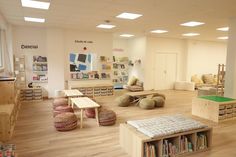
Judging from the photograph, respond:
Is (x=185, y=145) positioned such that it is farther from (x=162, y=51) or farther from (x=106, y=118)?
(x=162, y=51)

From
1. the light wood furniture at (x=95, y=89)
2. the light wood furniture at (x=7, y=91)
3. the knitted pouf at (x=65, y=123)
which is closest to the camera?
the knitted pouf at (x=65, y=123)

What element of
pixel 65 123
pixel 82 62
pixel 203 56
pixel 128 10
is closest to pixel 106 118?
pixel 65 123

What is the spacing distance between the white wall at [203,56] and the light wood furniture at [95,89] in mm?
5147

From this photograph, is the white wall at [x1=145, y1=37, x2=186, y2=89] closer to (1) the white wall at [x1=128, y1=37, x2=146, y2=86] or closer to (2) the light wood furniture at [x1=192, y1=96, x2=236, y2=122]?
(1) the white wall at [x1=128, y1=37, x2=146, y2=86]

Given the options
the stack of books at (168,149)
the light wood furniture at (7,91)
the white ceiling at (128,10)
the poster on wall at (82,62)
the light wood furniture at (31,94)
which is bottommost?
the stack of books at (168,149)

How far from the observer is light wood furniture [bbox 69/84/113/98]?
759 cm

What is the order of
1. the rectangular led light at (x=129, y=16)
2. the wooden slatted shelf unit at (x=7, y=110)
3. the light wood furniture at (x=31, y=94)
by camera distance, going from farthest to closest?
the light wood furniture at (x=31, y=94) < the rectangular led light at (x=129, y=16) < the wooden slatted shelf unit at (x=7, y=110)

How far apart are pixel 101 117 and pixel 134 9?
275cm

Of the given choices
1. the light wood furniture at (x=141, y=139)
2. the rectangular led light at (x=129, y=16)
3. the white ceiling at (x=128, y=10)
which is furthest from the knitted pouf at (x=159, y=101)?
the light wood furniture at (x=141, y=139)

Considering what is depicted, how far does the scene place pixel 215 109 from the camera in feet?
15.7

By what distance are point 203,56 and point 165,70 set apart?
9.46ft

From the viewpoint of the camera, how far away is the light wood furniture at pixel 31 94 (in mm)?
6781

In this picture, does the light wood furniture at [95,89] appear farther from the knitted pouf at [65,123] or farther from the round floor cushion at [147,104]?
the knitted pouf at [65,123]

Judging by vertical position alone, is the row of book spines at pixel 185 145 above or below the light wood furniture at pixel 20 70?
below
